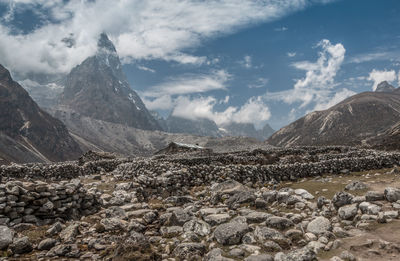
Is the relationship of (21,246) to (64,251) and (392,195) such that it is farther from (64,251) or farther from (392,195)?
(392,195)

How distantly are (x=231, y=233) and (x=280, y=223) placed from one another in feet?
5.28

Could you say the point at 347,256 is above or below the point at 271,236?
below

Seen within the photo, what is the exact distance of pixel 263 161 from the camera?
2862 cm

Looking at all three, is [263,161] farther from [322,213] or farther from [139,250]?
[139,250]

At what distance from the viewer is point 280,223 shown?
8.34 m

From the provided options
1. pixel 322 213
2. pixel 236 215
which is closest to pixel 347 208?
pixel 322 213

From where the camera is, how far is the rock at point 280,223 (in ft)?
27.3

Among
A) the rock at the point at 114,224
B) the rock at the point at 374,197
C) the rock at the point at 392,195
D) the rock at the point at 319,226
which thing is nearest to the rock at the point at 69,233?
the rock at the point at 114,224

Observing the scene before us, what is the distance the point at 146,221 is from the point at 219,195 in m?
3.87

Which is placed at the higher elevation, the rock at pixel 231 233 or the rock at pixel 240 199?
the rock at pixel 240 199

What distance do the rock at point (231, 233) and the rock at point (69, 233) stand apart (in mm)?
4598

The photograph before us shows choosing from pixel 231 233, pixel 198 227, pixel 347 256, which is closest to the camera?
pixel 347 256

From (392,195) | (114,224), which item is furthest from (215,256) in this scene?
(392,195)

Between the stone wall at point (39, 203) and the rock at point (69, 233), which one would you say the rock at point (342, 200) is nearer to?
the rock at point (69, 233)
